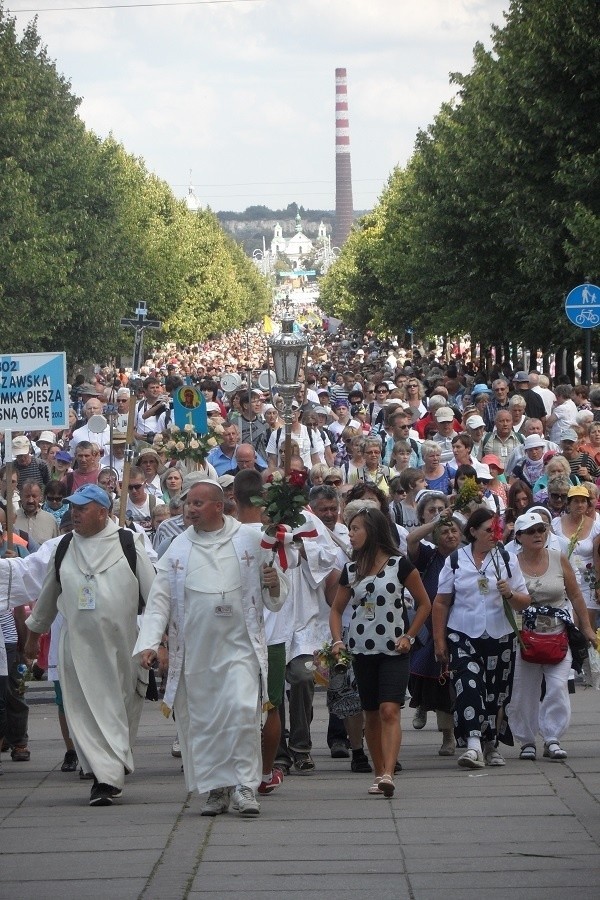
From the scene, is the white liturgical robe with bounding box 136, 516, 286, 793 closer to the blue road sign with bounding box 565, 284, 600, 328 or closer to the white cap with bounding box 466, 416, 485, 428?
the white cap with bounding box 466, 416, 485, 428

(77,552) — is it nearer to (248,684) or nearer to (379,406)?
(248,684)

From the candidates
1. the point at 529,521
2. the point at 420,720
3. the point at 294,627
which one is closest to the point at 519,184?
the point at 420,720

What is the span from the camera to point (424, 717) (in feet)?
38.2

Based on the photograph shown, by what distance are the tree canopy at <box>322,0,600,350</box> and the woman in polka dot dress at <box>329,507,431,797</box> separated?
18.0m

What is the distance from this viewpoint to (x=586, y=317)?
19.3 m

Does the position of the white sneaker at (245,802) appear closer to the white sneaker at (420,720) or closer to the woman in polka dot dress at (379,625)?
the woman in polka dot dress at (379,625)

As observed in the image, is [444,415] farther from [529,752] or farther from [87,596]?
[87,596]

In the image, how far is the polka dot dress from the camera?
9.05 m

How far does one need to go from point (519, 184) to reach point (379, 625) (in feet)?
71.1

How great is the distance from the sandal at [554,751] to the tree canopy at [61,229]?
2912 centimetres

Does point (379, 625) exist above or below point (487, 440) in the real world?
below

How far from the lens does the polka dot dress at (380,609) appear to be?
9.05 m

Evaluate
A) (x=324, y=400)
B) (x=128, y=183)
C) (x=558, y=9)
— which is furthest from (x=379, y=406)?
(x=128, y=183)

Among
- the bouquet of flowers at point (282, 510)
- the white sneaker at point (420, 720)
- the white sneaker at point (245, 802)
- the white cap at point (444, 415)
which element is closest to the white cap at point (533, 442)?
the white cap at point (444, 415)
